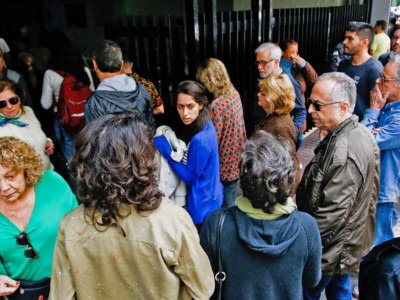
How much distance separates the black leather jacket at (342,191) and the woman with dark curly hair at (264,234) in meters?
0.47

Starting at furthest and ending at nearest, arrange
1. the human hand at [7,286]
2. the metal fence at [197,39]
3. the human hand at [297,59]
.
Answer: the human hand at [297,59] < the metal fence at [197,39] < the human hand at [7,286]

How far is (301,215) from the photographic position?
171 centimetres

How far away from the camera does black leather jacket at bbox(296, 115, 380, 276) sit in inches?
82.0

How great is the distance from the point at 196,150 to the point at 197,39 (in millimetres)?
1815

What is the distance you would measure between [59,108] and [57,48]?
0.73 m

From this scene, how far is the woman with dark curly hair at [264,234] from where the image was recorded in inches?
62.7

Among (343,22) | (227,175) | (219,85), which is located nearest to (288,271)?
(227,175)

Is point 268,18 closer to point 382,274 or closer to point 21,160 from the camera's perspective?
point 21,160

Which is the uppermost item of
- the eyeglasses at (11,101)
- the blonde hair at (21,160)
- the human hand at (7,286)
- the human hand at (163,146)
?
the eyeglasses at (11,101)

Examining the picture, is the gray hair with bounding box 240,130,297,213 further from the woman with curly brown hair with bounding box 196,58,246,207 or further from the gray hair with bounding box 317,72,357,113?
the woman with curly brown hair with bounding box 196,58,246,207

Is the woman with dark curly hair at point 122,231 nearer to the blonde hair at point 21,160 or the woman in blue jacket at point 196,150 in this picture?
the blonde hair at point 21,160

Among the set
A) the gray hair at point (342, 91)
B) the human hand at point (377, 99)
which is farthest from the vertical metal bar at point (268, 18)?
the gray hair at point (342, 91)

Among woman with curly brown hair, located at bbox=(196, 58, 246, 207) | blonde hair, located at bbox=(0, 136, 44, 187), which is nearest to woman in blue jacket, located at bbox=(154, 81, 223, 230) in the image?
woman with curly brown hair, located at bbox=(196, 58, 246, 207)

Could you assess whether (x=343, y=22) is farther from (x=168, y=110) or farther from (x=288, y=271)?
(x=288, y=271)
